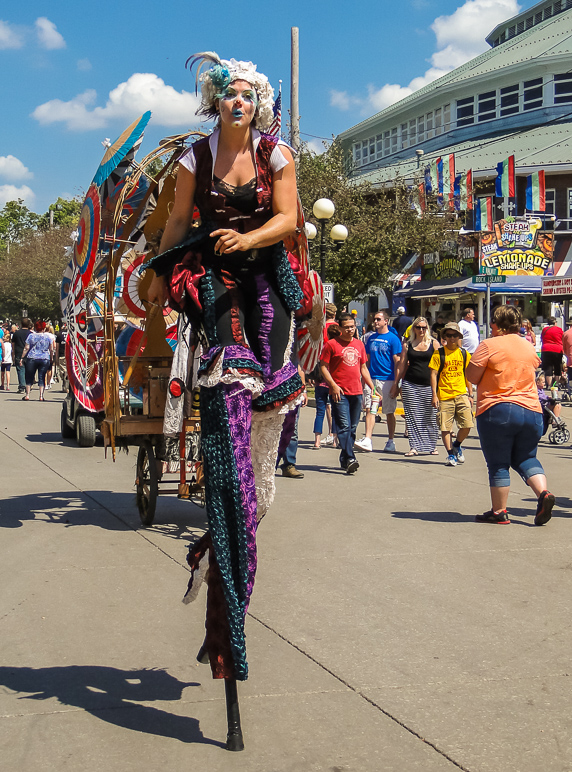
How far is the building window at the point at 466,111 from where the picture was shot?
4539cm

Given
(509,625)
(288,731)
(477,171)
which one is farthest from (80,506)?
(477,171)

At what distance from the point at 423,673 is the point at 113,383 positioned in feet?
12.7

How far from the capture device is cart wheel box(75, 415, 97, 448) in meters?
12.9

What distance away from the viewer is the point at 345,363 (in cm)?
1130

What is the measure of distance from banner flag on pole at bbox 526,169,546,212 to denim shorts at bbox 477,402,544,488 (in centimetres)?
2872

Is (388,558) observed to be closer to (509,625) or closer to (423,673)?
(509,625)

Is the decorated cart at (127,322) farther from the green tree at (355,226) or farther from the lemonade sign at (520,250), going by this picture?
the lemonade sign at (520,250)

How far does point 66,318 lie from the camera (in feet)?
25.9

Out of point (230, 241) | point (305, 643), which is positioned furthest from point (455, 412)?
point (230, 241)

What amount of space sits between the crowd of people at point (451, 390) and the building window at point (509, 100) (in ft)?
91.7

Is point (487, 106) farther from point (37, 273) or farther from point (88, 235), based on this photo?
point (88, 235)

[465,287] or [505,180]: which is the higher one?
[505,180]

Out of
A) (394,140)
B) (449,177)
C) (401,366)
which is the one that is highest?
(394,140)

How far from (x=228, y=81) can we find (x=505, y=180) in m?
33.0
